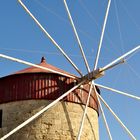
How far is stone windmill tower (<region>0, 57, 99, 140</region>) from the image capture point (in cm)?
2475

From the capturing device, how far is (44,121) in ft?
81.4

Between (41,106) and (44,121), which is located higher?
(41,106)

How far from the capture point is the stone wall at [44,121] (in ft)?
80.8

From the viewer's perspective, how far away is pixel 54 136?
2467 centimetres

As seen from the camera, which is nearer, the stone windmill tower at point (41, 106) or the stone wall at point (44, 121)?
the stone wall at point (44, 121)

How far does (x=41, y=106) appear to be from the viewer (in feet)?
82.4

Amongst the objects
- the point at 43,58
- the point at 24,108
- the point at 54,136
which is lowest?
the point at 54,136

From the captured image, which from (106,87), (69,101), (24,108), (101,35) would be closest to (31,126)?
(24,108)

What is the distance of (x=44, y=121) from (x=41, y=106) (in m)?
0.90

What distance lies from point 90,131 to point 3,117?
528 cm

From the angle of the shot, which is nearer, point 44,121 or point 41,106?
point 44,121

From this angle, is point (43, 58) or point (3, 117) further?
point (43, 58)

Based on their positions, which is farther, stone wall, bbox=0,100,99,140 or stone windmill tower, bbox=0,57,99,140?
stone windmill tower, bbox=0,57,99,140

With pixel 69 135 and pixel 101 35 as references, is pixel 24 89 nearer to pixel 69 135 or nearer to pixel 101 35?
pixel 69 135
